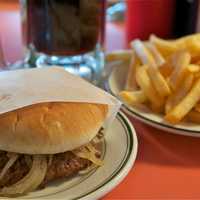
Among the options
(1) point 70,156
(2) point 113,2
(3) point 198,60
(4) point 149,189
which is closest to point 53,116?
(1) point 70,156

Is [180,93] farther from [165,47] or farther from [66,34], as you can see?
[66,34]

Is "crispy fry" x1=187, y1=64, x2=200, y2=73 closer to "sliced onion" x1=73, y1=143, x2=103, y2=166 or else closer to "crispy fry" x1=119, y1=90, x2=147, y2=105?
"crispy fry" x1=119, y1=90, x2=147, y2=105

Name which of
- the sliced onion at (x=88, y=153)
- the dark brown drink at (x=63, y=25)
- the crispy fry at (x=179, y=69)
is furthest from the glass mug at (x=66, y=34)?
the sliced onion at (x=88, y=153)

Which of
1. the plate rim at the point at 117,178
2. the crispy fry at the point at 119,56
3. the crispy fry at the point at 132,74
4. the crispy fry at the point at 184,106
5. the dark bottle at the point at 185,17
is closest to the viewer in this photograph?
the plate rim at the point at 117,178

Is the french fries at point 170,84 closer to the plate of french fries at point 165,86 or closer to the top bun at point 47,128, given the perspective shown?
the plate of french fries at point 165,86

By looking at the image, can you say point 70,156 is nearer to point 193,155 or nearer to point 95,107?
point 95,107

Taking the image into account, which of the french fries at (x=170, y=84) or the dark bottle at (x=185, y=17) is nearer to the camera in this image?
the french fries at (x=170, y=84)

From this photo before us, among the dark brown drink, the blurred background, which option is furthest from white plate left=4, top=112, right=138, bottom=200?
the blurred background
